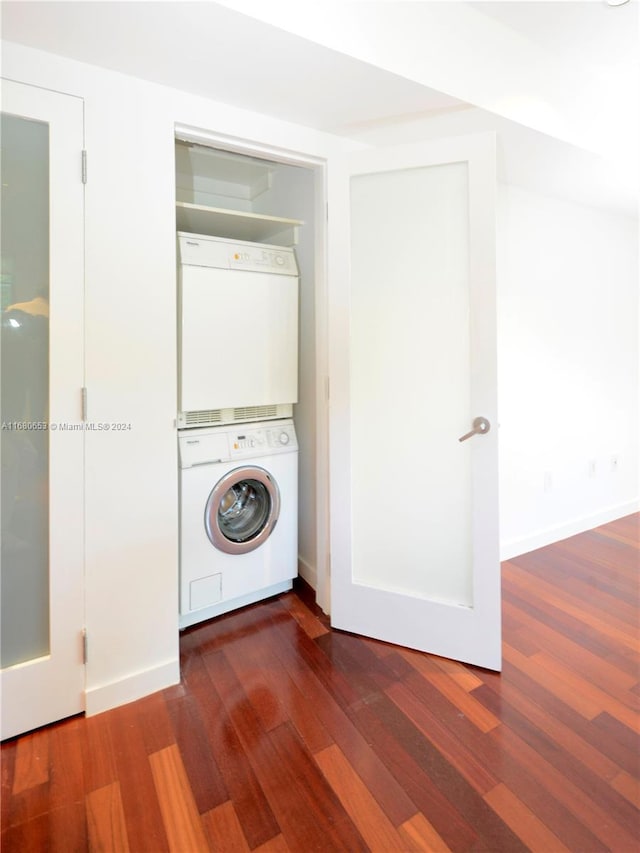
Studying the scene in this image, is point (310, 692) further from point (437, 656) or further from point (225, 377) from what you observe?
point (225, 377)

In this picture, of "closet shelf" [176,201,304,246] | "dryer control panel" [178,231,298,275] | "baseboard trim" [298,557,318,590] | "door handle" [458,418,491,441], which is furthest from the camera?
"baseboard trim" [298,557,318,590]

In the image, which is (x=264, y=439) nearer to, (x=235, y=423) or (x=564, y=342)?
(x=235, y=423)

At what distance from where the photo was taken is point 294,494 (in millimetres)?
2441

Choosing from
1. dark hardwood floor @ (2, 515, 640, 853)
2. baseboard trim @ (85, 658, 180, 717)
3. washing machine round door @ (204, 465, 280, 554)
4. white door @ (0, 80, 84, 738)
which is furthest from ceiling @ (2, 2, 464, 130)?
dark hardwood floor @ (2, 515, 640, 853)

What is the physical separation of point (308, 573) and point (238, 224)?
2.02 m

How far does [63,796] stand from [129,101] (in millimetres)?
2280

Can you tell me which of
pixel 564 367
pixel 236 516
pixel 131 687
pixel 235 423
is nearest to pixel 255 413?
pixel 235 423

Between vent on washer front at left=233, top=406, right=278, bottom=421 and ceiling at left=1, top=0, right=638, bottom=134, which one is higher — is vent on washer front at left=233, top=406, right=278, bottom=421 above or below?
below

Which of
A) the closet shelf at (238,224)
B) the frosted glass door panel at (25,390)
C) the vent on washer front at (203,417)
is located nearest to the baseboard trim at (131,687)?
the frosted glass door panel at (25,390)

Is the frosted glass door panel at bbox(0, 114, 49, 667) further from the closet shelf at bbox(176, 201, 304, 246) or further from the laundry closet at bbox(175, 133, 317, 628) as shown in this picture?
the closet shelf at bbox(176, 201, 304, 246)

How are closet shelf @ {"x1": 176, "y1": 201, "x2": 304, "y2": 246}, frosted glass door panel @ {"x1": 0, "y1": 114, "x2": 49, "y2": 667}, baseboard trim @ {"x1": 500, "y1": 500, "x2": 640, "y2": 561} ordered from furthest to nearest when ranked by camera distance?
baseboard trim @ {"x1": 500, "y1": 500, "x2": 640, "y2": 561}, closet shelf @ {"x1": 176, "y1": 201, "x2": 304, "y2": 246}, frosted glass door panel @ {"x1": 0, "y1": 114, "x2": 49, "y2": 667}

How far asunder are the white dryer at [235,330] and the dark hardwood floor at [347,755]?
1138mm

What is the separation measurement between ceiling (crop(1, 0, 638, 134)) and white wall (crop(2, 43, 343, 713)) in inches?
4.2

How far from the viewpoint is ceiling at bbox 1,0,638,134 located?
132 centimetres
